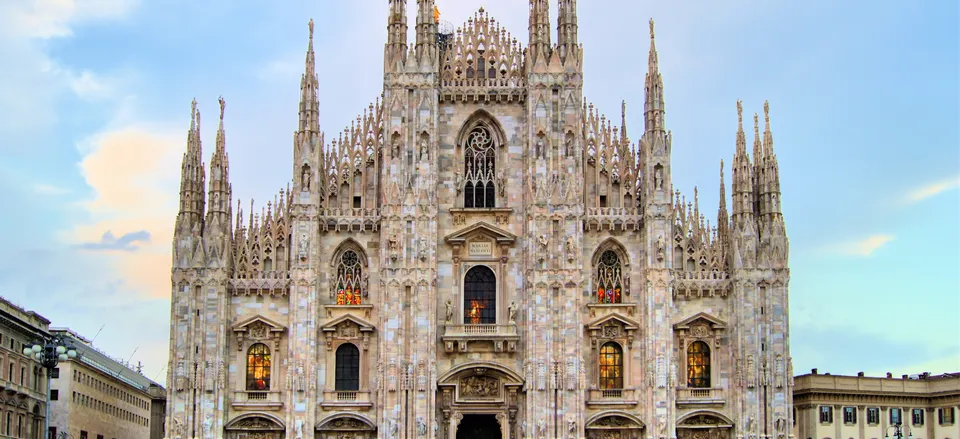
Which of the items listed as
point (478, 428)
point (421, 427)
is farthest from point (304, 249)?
point (478, 428)

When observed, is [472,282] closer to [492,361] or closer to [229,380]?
[492,361]

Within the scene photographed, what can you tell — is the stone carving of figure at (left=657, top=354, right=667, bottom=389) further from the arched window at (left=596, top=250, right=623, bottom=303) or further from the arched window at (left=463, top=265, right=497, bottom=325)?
the arched window at (left=463, top=265, right=497, bottom=325)

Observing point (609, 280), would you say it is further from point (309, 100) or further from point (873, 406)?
point (873, 406)

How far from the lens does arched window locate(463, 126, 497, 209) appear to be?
207 ft

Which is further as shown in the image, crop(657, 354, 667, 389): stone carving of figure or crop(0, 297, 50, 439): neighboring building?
crop(0, 297, 50, 439): neighboring building

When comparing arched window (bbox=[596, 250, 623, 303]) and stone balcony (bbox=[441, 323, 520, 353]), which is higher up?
arched window (bbox=[596, 250, 623, 303])

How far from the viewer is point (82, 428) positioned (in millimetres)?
81688

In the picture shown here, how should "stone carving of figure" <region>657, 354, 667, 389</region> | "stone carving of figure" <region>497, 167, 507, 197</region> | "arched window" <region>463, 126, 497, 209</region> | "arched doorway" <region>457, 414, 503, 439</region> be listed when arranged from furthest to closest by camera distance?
"arched window" <region>463, 126, 497, 209</region> → "stone carving of figure" <region>497, 167, 507, 197</region> → "arched doorway" <region>457, 414, 503, 439</region> → "stone carving of figure" <region>657, 354, 667, 389</region>

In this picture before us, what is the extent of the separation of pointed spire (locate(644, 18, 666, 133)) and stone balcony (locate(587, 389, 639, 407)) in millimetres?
12975

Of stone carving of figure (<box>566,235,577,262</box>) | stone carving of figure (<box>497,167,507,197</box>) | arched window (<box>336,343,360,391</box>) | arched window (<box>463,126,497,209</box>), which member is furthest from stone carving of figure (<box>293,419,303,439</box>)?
stone carving of figure (<box>566,235,577,262</box>)

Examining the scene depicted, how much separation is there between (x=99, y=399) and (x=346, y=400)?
32854mm

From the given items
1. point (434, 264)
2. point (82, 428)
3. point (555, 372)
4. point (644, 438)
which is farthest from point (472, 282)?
point (82, 428)

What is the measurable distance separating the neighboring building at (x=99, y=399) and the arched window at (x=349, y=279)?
58.7 ft

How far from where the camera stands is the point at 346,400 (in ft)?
199
